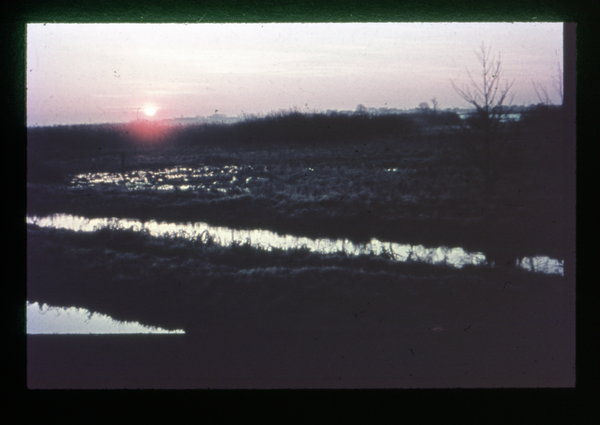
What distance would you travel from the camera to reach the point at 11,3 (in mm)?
1330

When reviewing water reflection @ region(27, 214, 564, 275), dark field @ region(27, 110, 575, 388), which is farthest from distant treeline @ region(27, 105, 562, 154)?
water reflection @ region(27, 214, 564, 275)

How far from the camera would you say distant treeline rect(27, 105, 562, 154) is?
3.00 metres

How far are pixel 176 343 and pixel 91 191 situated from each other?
1.90 m

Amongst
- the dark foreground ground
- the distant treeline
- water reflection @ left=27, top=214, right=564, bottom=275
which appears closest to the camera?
the dark foreground ground

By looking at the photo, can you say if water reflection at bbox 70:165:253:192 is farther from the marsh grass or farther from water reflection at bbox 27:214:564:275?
the marsh grass

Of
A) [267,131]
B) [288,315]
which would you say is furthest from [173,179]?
[288,315]

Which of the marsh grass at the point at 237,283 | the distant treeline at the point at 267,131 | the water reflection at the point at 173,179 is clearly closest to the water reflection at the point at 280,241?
the marsh grass at the point at 237,283

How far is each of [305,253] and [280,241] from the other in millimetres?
254

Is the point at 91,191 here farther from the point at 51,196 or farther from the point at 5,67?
the point at 5,67

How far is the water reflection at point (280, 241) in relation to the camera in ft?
11.3

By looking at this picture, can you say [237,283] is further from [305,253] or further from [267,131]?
[267,131]

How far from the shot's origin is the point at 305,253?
3523 millimetres

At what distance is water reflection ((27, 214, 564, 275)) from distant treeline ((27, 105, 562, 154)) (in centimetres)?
81

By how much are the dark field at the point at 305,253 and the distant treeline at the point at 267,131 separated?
0.06ft
